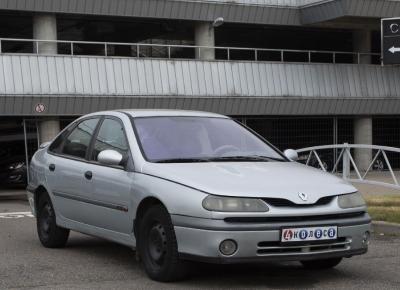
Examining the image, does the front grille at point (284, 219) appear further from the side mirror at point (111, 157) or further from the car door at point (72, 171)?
the car door at point (72, 171)

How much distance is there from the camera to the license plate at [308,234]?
5660mm

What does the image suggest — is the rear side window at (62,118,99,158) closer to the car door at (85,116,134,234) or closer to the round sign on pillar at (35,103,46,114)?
the car door at (85,116,134,234)

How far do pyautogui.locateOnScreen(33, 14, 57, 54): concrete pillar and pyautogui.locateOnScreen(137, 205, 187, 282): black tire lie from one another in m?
16.7

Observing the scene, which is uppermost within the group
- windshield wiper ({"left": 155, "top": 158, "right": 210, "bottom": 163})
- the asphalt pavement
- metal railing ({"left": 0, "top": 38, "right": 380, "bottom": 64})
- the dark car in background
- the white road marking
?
metal railing ({"left": 0, "top": 38, "right": 380, "bottom": 64})

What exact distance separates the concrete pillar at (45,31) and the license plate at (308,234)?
17491mm

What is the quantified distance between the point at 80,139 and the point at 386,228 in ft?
14.3

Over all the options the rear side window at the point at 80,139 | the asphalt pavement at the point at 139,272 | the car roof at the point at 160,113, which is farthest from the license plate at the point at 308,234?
the rear side window at the point at 80,139

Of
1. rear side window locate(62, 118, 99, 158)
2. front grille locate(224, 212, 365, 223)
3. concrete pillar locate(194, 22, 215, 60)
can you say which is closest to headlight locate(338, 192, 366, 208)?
front grille locate(224, 212, 365, 223)

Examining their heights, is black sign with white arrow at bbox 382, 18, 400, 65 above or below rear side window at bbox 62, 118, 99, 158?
above

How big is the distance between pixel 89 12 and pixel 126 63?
7.08 feet

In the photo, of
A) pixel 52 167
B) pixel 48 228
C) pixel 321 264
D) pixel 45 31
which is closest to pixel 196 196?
pixel 321 264

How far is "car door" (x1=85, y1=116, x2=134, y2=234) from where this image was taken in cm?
653

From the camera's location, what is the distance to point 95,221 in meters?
7.09

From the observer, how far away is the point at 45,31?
72.4 ft
